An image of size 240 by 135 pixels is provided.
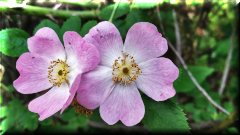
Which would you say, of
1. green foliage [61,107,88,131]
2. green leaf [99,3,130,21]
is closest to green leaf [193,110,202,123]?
green foliage [61,107,88,131]

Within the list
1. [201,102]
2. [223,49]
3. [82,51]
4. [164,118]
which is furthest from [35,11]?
[223,49]

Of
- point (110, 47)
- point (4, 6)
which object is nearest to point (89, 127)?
point (110, 47)

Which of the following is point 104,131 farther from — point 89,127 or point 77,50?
point 77,50

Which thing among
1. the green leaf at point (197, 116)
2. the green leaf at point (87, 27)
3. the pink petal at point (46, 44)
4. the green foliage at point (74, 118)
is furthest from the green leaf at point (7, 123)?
the green leaf at point (197, 116)

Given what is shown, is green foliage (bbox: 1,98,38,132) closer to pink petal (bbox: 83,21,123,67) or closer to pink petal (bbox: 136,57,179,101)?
pink petal (bbox: 83,21,123,67)

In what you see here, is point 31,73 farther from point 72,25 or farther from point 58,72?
point 72,25

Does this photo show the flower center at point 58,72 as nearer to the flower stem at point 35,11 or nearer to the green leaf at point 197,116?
the flower stem at point 35,11
